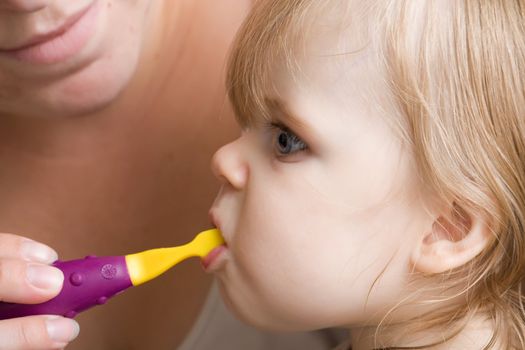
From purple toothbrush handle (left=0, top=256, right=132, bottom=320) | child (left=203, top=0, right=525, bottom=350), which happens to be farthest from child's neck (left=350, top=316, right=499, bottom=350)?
purple toothbrush handle (left=0, top=256, right=132, bottom=320)

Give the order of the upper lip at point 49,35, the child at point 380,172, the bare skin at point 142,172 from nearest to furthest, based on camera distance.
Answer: the child at point 380,172 → the upper lip at point 49,35 → the bare skin at point 142,172

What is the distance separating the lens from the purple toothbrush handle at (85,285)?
1.04 metres

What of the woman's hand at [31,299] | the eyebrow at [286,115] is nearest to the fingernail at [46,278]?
the woman's hand at [31,299]

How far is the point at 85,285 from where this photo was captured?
3.39 feet

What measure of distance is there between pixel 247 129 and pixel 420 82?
0.77 feet

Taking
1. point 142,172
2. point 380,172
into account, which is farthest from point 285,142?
point 142,172

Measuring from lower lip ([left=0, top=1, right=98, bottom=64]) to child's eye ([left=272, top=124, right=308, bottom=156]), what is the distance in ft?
0.86

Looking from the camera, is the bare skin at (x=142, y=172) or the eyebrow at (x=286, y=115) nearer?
the eyebrow at (x=286, y=115)

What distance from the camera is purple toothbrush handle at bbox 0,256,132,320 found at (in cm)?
104

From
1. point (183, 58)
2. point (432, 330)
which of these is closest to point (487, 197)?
point (432, 330)

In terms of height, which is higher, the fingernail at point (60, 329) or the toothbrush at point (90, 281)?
the toothbrush at point (90, 281)

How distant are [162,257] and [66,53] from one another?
0.27m

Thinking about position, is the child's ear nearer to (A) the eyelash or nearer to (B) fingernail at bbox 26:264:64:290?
(A) the eyelash

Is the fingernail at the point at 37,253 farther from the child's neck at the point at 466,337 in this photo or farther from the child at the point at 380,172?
the child's neck at the point at 466,337
